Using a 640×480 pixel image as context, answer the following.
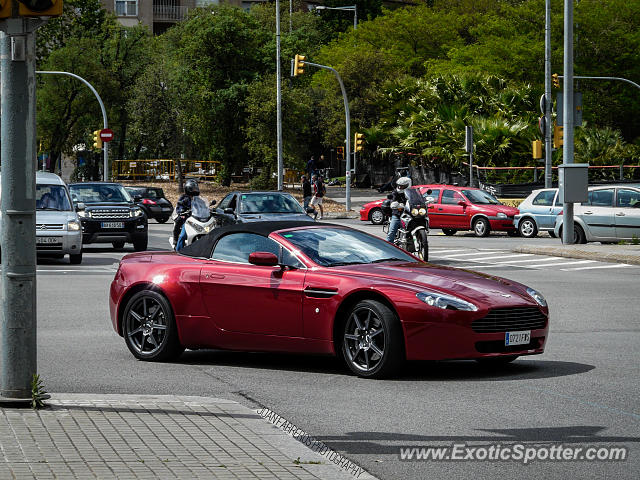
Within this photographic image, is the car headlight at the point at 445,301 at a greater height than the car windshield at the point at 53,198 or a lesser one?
lesser

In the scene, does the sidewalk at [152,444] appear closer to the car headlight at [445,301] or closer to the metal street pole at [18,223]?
the metal street pole at [18,223]

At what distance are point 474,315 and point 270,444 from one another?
122 inches

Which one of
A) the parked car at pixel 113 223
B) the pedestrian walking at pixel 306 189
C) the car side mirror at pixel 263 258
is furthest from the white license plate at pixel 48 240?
the pedestrian walking at pixel 306 189

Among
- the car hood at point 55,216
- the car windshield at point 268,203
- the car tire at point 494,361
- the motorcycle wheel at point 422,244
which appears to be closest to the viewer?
the car tire at point 494,361

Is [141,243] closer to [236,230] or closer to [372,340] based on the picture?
[236,230]

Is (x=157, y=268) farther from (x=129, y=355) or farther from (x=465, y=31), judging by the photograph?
(x=465, y=31)

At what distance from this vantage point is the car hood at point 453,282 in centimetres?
963

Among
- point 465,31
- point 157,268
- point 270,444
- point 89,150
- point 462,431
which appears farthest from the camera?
point 465,31

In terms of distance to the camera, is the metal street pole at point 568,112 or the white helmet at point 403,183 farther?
the metal street pole at point 568,112

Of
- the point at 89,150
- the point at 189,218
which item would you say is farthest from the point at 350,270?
the point at 89,150

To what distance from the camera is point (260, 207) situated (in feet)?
82.2

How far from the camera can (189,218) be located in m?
19.1

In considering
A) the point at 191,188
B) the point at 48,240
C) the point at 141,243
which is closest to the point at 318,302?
the point at 191,188

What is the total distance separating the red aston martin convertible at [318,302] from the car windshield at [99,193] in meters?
18.4
